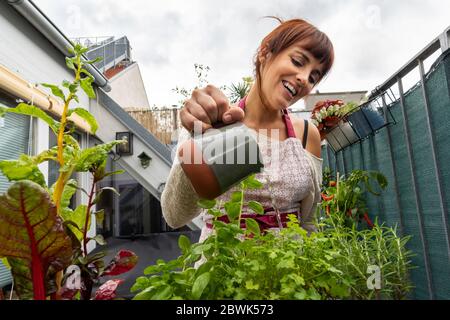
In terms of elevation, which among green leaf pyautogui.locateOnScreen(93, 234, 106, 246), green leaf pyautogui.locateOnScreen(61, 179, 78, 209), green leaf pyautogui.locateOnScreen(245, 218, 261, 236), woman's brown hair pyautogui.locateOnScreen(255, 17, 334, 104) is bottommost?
green leaf pyautogui.locateOnScreen(93, 234, 106, 246)

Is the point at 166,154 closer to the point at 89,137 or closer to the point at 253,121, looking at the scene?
the point at 89,137

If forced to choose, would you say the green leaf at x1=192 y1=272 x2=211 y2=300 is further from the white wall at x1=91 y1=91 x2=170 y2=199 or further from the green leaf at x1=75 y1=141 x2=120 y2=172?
the white wall at x1=91 y1=91 x2=170 y2=199

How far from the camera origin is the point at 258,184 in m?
0.48

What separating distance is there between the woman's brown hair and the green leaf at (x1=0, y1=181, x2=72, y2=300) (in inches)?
17.9

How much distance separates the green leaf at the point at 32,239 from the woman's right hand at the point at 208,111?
18cm

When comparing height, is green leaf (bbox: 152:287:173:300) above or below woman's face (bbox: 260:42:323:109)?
below

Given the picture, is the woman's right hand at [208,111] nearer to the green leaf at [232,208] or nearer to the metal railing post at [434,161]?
the green leaf at [232,208]

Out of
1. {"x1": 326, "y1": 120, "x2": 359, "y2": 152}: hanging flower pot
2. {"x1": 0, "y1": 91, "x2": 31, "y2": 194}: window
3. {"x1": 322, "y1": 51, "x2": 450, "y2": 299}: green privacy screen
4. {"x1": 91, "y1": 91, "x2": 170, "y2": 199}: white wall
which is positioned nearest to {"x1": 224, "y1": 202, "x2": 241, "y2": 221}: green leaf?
{"x1": 322, "y1": 51, "x2": 450, "y2": 299}: green privacy screen

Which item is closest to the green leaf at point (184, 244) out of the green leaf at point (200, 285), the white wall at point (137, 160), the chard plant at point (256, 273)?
the chard plant at point (256, 273)

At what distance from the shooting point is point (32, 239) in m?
0.39

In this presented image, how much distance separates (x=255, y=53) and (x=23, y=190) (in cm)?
56

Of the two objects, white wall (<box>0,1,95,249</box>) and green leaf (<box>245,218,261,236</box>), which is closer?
green leaf (<box>245,218,261,236</box>)

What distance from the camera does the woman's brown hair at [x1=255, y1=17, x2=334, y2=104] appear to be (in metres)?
0.66
